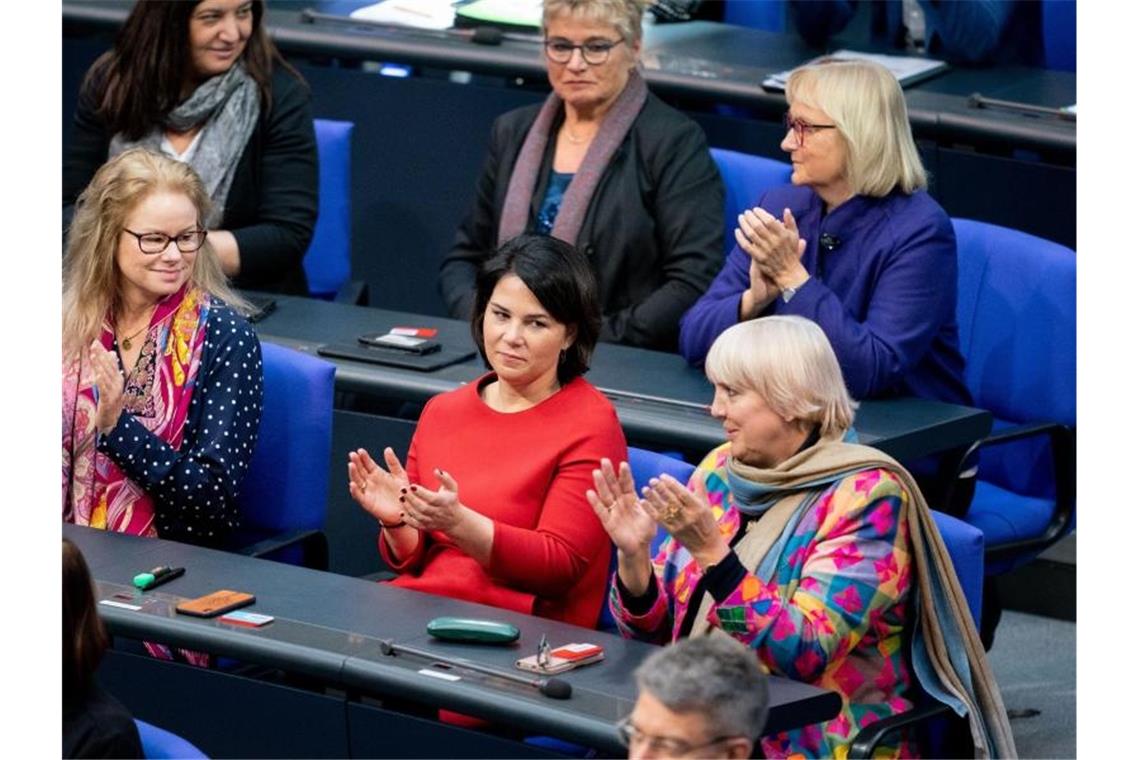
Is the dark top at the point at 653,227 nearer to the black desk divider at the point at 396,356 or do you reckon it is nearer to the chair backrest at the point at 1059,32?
the black desk divider at the point at 396,356

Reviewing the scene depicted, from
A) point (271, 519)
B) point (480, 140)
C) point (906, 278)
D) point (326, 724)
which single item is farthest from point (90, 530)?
point (480, 140)

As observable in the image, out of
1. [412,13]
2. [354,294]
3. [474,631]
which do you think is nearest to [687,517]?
[474,631]

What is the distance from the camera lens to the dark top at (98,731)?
8.86 feet

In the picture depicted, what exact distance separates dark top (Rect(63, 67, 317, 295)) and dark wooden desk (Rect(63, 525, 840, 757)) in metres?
1.44

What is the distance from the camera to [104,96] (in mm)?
5137

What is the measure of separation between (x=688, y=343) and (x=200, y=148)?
1325 millimetres

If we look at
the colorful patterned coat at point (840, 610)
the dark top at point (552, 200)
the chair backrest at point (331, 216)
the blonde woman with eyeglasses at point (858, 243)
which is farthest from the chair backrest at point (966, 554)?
the chair backrest at point (331, 216)

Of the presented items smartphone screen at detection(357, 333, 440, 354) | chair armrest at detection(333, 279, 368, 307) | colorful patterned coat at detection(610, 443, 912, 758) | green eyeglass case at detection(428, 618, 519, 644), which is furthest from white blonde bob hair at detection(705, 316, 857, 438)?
chair armrest at detection(333, 279, 368, 307)

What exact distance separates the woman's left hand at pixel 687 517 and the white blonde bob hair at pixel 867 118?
123 cm

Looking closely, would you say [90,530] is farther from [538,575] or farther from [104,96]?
[104,96]

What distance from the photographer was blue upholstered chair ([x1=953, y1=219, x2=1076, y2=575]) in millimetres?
4547

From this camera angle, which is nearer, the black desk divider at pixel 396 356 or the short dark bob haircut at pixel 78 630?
the short dark bob haircut at pixel 78 630

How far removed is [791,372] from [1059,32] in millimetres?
3039

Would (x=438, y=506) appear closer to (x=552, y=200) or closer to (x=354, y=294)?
(x=552, y=200)
